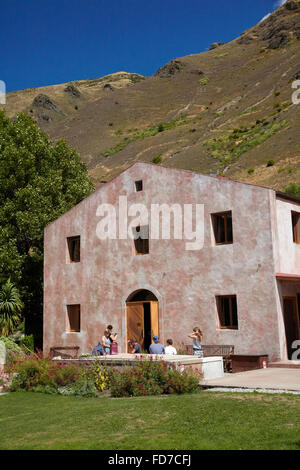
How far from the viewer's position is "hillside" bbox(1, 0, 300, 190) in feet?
238

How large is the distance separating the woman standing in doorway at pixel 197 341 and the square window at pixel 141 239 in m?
5.20

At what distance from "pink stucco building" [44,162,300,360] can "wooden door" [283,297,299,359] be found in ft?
0.13

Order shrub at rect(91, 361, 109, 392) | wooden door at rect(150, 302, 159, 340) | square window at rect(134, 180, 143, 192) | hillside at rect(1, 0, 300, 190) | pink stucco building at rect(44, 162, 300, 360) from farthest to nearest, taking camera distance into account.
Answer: hillside at rect(1, 0, 300, 190) → square window at rect(134, 180, 143, 192) → wooden door at rect(150, 302, 159, 340) → pink stucco building at rect(44, 162, 300, 360) → shrub at rect(91, 361, 109, 392)

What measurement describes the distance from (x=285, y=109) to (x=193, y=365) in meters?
75.8

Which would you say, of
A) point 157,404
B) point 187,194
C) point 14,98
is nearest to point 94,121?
point 14,98

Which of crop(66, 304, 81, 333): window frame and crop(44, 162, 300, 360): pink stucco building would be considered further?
crop(66, 304, 81, 333): window frame

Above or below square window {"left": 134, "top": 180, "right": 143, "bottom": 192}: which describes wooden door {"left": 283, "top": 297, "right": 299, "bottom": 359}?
below

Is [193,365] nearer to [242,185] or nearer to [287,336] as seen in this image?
[287,336]

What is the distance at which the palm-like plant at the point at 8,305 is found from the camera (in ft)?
90.7

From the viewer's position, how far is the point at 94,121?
14438 centimetres

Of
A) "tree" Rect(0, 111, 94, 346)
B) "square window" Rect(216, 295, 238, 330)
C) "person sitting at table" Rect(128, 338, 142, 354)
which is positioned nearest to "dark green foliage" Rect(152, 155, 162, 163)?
"tree" Rect(0, 111, 94, 346)

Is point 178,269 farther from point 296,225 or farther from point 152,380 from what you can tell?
point 152,380

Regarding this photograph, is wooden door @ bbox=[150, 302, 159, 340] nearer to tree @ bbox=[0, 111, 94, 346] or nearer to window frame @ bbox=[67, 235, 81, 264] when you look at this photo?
window frame @ bbox=[67, 235, 81, 264]

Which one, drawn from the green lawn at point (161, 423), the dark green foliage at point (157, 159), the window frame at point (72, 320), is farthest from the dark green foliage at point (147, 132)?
the green lawn at point (161, 423)
